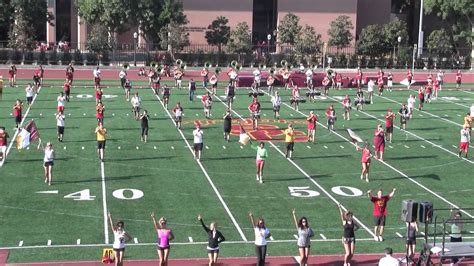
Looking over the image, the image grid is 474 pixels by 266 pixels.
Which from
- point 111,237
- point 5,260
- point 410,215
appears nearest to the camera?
point 410,215

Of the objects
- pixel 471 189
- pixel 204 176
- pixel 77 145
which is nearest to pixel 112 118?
pixel 77 145

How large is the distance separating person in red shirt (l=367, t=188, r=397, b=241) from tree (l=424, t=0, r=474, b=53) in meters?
56.2

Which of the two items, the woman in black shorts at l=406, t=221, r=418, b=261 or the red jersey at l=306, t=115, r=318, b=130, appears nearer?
the woman in black shorts at l=406, t=221, r=418, b=261

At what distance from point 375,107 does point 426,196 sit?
20091 mm

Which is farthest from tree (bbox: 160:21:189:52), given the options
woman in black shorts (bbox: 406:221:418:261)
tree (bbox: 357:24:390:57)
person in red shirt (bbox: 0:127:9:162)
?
woman in black shorts (bbox: 406:221:418:261)

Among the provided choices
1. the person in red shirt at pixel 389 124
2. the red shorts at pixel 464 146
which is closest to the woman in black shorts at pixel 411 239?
the red shorts at pixel 464 146

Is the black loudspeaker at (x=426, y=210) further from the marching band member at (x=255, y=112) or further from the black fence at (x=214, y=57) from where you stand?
the black fence at (x=214, y=57)

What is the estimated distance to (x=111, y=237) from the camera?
1933cm

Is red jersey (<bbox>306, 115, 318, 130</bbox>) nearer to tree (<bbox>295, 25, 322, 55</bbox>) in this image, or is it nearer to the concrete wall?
tree (<bbox>295, 25, 322, 55</bbox>)

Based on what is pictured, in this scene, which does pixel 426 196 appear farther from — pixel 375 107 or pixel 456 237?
pixel 375 107

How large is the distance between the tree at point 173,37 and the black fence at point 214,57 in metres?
1.13

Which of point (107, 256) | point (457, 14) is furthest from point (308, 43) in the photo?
point (107, 256)

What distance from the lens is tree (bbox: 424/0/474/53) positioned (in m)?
71.8

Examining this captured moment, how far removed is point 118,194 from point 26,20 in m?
49.5
